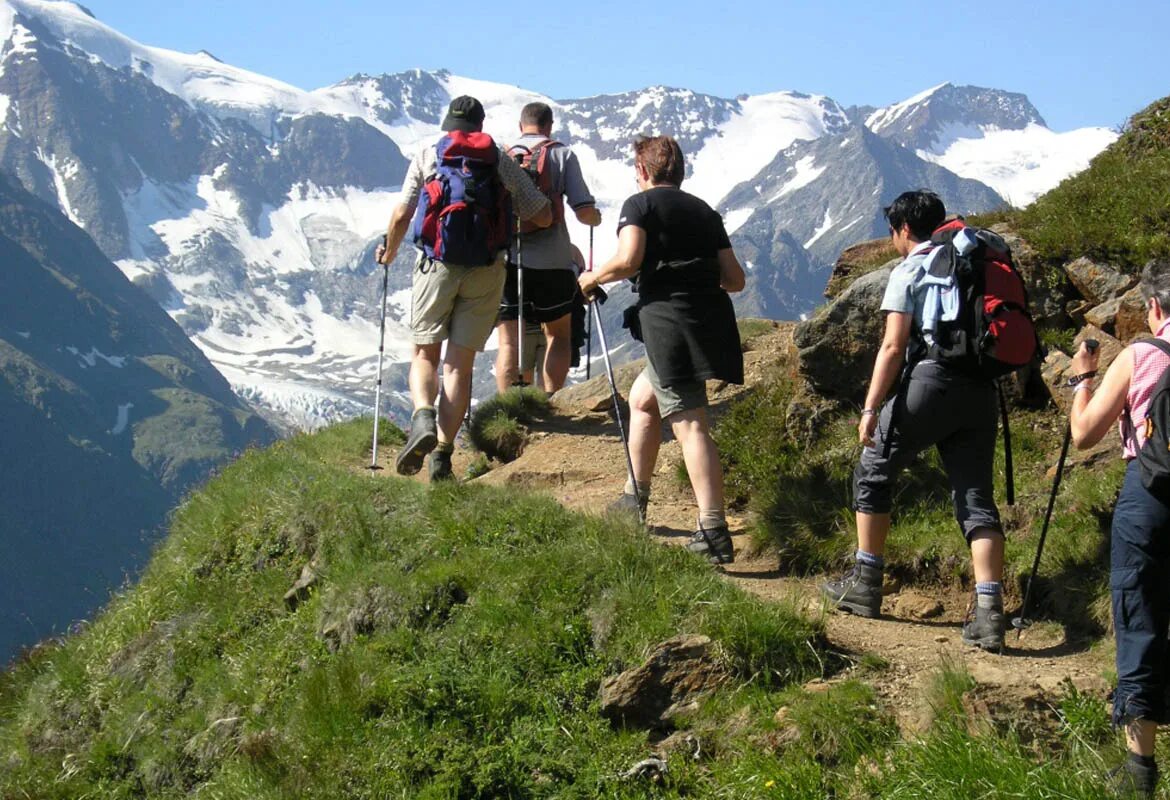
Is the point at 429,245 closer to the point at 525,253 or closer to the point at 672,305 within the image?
the point at 672,305

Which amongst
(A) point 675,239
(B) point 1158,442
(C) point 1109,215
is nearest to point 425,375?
(A) point 675,239

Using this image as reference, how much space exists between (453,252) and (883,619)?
3991 mm

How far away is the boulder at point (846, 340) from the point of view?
9.93 m

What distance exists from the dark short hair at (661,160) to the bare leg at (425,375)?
2339mm

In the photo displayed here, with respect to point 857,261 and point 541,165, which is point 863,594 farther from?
point 857,261

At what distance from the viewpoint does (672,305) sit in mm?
8453

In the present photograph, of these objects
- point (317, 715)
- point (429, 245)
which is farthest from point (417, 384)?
point (317, 715)

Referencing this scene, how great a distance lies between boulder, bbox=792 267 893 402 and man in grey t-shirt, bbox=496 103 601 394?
2306mm

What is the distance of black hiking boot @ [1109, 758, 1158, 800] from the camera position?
511 cm

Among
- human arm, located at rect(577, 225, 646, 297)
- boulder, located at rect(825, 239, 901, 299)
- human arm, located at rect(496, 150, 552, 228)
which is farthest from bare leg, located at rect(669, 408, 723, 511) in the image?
boulder, located at rect(825, 239, 901, 299)

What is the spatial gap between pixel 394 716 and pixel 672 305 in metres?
3.25

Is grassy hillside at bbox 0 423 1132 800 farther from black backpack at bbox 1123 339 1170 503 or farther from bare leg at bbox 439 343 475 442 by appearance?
black backpack at bbox 1123 339 1170 503

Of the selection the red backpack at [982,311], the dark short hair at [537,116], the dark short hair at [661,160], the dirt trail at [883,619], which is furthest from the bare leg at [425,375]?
the red backpack at [982,311]

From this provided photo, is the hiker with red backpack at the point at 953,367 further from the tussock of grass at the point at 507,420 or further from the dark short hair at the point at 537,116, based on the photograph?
the tussock of grass at the point at 507,420
